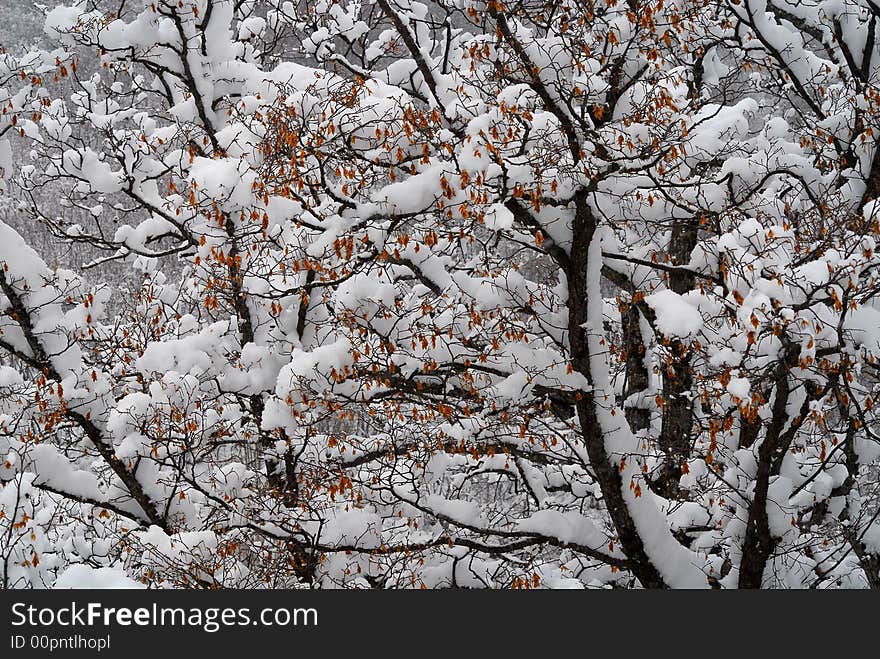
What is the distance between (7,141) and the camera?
6.01 metres

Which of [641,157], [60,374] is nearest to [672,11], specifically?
[641,157]

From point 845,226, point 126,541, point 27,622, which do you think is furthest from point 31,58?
point 845,226

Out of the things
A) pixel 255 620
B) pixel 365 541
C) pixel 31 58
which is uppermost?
pixel 31 58

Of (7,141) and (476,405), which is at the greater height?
(7,141)

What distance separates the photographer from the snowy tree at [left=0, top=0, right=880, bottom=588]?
4.71 metres

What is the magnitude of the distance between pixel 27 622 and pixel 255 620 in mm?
1273

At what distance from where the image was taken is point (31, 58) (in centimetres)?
639

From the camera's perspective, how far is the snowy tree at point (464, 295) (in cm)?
471

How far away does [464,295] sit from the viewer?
5.50 m

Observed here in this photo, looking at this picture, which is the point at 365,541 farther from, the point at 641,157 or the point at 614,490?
the point at 641,157

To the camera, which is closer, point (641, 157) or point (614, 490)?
point (641, 157)

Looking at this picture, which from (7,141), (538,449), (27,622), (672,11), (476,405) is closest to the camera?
(27,622)

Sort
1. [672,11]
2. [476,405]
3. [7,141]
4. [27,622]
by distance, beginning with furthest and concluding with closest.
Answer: [7,141] < [476,405] < [672,11] < [27,622]

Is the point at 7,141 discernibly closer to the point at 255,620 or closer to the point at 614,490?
the point at 255,620
